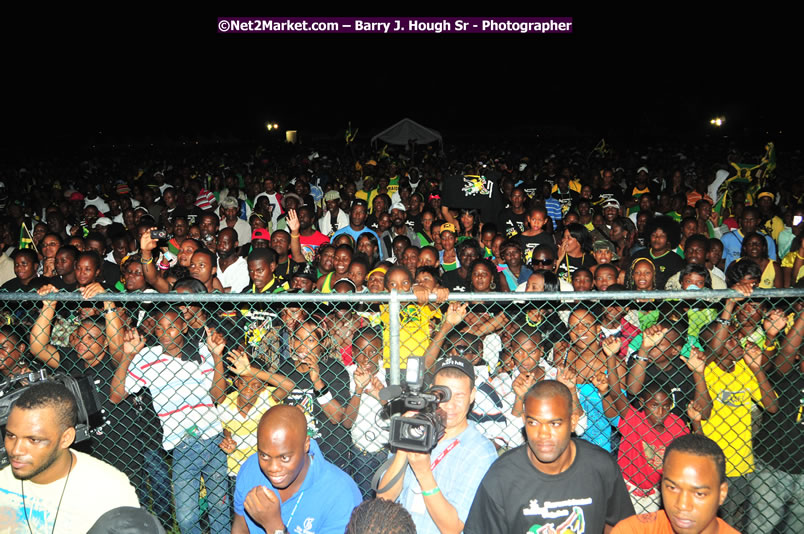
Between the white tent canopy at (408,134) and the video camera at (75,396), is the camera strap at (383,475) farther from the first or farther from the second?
the white tent canopy at (408,134)

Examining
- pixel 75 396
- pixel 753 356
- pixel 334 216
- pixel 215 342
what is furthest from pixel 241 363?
pixel 334 216

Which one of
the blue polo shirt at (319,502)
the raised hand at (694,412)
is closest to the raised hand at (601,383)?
the raised hand at (694,412)

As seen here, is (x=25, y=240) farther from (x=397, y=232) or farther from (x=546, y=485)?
(x=546, y=485)

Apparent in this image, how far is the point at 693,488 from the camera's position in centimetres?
262

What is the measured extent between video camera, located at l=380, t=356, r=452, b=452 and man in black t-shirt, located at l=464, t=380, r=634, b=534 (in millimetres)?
444

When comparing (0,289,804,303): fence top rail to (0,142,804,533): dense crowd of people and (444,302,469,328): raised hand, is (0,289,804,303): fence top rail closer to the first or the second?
(0,142,804,533): dense crowd of people

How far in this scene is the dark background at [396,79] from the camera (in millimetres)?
33500

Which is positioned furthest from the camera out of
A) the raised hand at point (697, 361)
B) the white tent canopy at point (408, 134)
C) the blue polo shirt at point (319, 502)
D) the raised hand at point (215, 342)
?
the white tent canopy at point (408, 134)

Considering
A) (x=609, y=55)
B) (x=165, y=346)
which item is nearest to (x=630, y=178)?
(x=165, y=346)

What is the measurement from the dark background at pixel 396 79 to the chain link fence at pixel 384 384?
101 ft

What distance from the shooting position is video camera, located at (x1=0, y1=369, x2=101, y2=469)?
2889 mm

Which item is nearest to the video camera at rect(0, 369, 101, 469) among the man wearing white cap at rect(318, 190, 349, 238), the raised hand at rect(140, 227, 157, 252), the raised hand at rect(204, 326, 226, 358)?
the raised hand at rect(204, 326, 226, 358)

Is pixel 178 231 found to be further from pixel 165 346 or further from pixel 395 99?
pixel 395 99

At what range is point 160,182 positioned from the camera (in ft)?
44.9
